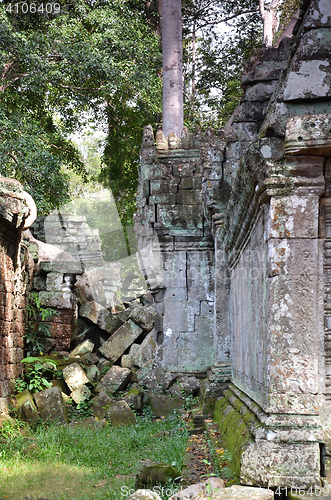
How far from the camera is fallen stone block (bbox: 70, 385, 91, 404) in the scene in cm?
698

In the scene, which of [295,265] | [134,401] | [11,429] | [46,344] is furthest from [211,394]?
[295,265]

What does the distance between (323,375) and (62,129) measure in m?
12.3

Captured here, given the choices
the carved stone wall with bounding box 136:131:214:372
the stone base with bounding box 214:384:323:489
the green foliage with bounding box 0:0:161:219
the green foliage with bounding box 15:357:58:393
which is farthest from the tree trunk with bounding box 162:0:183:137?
the stone base with bounding box 214:384:323:489

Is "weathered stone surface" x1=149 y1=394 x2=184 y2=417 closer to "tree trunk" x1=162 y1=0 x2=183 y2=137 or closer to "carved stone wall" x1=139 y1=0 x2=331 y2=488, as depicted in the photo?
"carved stone wall" x1=139 y1=0 x2=331 y2=488

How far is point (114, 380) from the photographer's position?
756cm

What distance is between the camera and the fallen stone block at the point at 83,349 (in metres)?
8.20

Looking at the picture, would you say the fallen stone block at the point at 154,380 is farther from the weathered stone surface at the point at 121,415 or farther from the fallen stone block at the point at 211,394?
the fallen stone block at the point at 211,394

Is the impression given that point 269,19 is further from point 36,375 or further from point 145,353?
point 36,375

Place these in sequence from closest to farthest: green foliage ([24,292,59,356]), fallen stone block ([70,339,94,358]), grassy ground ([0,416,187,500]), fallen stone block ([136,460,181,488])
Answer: fallen stone block ([136,460,181,488]) < grassy ground ([0,416,187,500]) < green foliage ([24,292,59,356]) < fallen stone block ([70,339,94,358])

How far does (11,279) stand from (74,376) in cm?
183

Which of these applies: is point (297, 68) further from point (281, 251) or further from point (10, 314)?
point (10, 314)

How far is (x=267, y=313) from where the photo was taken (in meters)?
2.81

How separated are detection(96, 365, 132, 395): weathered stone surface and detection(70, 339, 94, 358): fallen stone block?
0.68m


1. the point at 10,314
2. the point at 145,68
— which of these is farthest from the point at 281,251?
the point at 145,68
